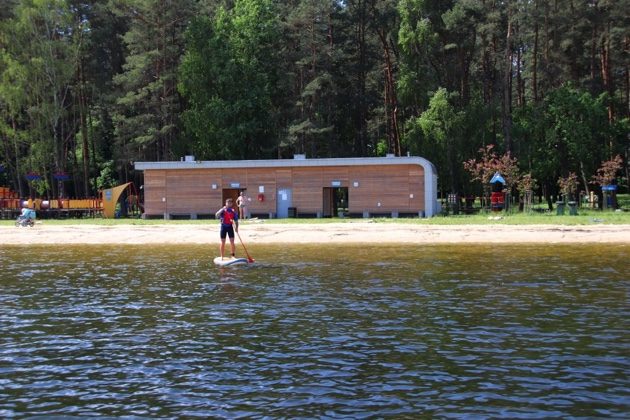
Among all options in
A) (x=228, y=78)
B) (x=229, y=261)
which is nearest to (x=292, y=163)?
(x=228, y=78)

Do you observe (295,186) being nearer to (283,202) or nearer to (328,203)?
(283,202)

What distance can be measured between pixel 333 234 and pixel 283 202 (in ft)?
40.2

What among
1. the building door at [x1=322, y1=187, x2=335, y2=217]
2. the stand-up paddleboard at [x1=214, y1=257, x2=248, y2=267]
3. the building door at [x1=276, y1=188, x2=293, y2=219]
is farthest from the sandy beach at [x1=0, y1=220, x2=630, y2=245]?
the stand-up paddleboard at [x1=214, y1=257, x2=248, y2=267]

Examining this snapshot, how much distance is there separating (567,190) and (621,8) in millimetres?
16230

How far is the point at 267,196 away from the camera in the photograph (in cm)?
4269

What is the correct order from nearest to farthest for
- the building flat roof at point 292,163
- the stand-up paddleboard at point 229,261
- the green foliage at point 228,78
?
the stand-up paddleboard at point 229,261 → the building flat roof at point 292,163 → the green foliage at point 228,78

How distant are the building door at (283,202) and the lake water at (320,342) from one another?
23154 millimetres

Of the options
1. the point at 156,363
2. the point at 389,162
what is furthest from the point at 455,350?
the point at 389,162

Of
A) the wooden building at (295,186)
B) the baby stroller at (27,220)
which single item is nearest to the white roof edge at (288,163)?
the wooden building at (295,186)

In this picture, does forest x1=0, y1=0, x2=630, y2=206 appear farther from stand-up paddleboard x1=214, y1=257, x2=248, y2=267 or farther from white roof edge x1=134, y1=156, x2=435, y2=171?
stand-up paddleboard x1=214, y1=257, x2=248, y2=267

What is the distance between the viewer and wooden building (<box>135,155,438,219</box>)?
40.7 m

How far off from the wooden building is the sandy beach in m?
5.74

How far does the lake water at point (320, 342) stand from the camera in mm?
7555

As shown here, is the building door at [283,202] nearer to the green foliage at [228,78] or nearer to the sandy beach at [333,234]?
the sandy beach at [333,234]
